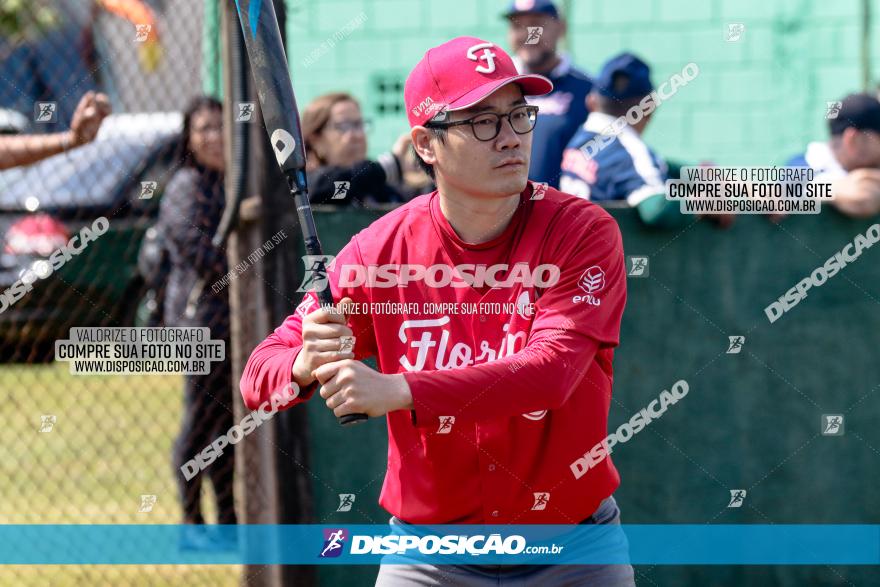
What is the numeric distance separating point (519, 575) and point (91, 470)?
5.10 meters

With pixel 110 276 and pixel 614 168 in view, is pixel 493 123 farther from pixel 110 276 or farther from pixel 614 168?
pixel 110 276

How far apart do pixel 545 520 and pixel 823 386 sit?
2.33 metres

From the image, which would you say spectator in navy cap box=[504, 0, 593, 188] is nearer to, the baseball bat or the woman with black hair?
the woman with black hair

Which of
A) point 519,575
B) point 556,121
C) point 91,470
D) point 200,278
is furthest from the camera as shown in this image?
point 91,470

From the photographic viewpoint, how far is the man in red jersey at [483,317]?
11.2ft

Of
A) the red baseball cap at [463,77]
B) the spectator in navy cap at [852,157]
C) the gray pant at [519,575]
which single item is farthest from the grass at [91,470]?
the spectator in navy cap at [852,157]

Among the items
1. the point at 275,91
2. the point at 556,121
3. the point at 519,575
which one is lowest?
the point at 519,575

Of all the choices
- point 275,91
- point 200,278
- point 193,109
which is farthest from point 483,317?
point 193,109

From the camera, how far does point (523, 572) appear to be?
136 inches

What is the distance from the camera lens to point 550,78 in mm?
6242

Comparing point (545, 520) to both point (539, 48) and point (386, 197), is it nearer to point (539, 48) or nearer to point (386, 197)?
point (386, 197)

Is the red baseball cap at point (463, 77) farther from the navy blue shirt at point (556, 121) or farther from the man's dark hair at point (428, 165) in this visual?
the navy blue shirt at point (556, 121)

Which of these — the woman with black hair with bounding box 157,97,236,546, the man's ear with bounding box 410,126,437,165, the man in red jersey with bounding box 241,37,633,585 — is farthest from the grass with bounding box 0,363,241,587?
the man's ear with bounding box 410,126,437,165

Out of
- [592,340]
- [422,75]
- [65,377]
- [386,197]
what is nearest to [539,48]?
[386,197]
